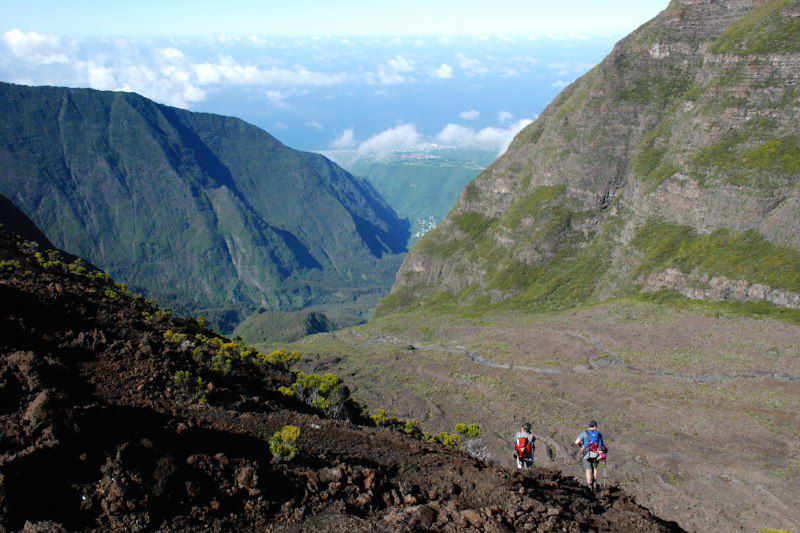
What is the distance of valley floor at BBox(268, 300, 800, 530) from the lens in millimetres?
40906

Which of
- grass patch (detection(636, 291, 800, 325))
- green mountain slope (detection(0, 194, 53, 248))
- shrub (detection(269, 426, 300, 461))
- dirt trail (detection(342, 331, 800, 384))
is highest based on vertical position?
green mountain slope (detection(0, 194, 53, 248))

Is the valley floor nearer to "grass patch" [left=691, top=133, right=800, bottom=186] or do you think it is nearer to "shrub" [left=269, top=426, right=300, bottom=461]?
"grass patch" [left=691, top=133, right=800, bottom=186]

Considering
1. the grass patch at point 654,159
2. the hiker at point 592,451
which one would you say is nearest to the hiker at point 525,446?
the hiker at point 592,451

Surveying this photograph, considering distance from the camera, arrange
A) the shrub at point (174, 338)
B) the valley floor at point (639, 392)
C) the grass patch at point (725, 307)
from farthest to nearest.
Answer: the grass patch at point (725, 307) < the valley floor at point (639, 392) < the shrub at point (174, 338)

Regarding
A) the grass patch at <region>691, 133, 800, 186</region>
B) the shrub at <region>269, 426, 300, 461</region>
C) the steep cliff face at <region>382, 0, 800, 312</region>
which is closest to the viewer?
the shrub at <region>269, 426, 300, 461</region>

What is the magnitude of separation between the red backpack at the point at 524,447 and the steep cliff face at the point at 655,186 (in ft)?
235

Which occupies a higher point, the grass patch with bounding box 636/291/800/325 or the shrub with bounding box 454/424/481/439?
the shrub with bounding box 454/424/481/439

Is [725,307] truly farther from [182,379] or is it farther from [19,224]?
[19,224]

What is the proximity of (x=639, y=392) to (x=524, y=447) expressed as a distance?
1592 inches

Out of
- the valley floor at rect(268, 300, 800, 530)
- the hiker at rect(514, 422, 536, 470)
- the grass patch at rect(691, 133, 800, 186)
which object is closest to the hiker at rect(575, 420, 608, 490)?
the hiker at rect(514, 422, 536, 470)

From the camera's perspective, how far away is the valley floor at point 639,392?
40.9 metres

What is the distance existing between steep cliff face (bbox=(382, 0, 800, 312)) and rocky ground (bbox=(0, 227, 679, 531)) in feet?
252

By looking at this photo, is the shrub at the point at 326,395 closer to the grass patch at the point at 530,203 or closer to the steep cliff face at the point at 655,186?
the steep cliff face at the point at 655,186

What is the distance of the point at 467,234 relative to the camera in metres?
143
